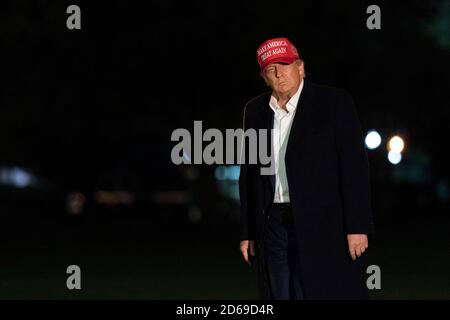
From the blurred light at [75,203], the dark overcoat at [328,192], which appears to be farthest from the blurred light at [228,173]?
the dark overcoat at [328,192]

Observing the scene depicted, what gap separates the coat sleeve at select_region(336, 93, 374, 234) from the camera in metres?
6.31

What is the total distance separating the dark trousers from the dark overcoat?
2.3 inches

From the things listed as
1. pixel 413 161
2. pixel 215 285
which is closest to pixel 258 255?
pixel 215 285

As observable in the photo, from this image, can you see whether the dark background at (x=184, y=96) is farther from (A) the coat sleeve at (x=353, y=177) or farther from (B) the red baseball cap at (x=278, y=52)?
(A) the coat sleeve at (x=353, y=177)

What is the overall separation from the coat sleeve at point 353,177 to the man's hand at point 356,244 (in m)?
0.02

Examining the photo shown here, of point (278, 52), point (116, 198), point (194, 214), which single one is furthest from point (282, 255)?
point (116, 198)

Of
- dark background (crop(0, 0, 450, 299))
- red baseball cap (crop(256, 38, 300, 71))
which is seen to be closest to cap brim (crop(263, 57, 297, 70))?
red baseball cap (crop(256, 38, 300, 71))

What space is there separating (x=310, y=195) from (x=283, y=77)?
2.32 ft

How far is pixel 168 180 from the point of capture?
46625 mm

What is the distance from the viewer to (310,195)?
20.8ft

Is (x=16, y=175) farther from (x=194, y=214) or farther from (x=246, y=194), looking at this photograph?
(x=246, y=194)

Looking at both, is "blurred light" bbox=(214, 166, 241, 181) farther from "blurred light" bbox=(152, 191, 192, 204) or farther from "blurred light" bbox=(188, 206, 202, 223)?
"blurred light" bbox=(188, 206, 202, 223)

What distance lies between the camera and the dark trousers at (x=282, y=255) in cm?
646

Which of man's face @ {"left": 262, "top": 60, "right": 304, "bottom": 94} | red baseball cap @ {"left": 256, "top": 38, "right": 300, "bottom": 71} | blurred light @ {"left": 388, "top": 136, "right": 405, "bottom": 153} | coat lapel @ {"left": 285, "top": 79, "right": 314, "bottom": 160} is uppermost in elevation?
blurred light @ {"left": 388, "top": 136, "right": 405, "bottom": 153}
